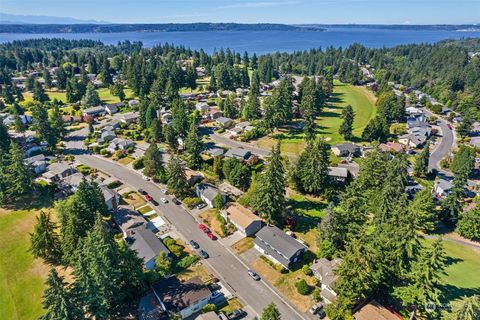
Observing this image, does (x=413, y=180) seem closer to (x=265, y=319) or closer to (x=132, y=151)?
(x=265, y=319)

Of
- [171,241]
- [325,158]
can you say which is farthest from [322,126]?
[171,241]

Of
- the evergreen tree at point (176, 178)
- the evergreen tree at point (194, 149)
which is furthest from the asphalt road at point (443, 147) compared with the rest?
the evergreen tree at point (176, 178)

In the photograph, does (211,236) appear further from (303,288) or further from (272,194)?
(303,288)

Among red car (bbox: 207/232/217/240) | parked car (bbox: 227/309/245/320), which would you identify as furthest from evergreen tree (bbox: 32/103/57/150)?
parked car (bbox: 227/309/245/320)

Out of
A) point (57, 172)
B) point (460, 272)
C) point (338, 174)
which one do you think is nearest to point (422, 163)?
point (338, 174)

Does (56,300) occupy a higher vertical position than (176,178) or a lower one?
higher

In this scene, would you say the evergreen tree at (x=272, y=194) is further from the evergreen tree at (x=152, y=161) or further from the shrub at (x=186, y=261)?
the evergreen tree at (x=152, y=161)
